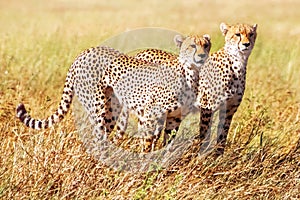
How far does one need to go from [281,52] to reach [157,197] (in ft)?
15.3

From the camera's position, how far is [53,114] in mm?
4289

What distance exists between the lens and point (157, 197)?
3.52 metres

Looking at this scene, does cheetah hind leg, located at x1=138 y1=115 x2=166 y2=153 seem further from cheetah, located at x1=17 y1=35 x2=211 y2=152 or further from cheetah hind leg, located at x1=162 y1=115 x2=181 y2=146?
cheetah hind leg, located at x1=162 y1=115 x2=181 y2=146

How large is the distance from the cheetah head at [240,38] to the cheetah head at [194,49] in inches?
6.5

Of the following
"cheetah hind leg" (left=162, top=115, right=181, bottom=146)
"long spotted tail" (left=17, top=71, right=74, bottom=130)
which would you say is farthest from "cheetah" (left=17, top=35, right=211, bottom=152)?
"cheetah hind leg" (left=162, top=115, right=181, bottom=146)

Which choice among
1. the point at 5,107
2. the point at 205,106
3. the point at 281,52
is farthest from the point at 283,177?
the point at 281,52

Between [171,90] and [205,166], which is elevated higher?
[171,90]

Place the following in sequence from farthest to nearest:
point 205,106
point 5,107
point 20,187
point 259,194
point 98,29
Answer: point 98,29 → point 5,107 → point 205,106 → point 259,194 → point 20,187

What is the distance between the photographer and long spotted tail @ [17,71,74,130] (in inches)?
159

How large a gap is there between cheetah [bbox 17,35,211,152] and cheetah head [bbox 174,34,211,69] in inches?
0.8

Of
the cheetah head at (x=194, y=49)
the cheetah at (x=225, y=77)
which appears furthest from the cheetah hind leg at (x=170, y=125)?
the cheetah head at (x=194, y=49)

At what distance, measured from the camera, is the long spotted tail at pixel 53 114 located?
4.05 meters

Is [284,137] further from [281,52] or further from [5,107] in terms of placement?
[281,52]

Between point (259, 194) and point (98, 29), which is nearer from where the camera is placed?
point (259, 194)
